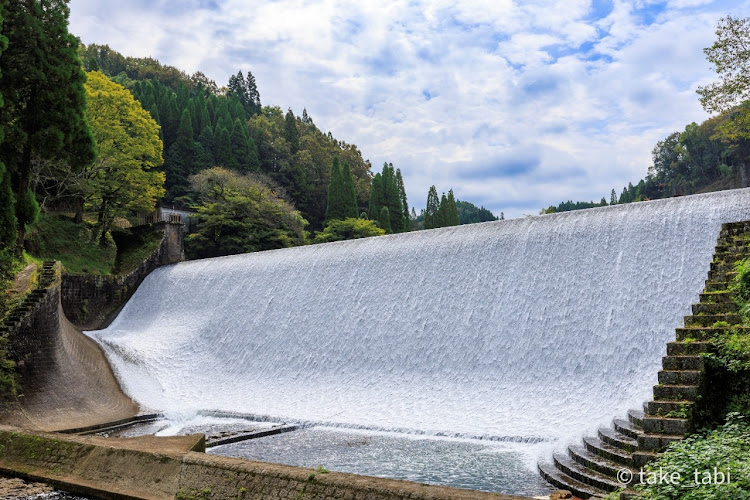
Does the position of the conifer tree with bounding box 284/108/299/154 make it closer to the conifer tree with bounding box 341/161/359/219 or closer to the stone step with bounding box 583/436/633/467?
the conifer tree with bounding box 341/161/359/219

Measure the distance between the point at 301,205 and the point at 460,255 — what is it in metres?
27.6

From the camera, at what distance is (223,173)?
96.8ft

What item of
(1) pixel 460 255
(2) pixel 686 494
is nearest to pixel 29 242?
(1) pixel 460 255

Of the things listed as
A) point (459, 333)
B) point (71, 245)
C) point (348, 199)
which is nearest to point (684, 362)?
point (459, 333)

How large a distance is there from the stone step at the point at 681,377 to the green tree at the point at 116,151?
20644 millimetres

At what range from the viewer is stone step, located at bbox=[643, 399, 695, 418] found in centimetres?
556

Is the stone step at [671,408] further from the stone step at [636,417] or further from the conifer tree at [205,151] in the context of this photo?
the conifer tree at [205,151]

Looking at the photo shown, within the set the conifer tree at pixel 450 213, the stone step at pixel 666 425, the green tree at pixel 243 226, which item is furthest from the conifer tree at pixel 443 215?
the stone step at pixel 666 425

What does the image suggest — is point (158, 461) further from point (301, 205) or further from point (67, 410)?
point (301, 205)

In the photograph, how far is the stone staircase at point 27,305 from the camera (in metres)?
12.0

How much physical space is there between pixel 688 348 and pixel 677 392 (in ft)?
1.84

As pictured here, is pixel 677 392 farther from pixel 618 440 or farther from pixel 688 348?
pixel 618 440

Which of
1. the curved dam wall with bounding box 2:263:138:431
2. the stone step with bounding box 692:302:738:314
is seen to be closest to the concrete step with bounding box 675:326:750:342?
the stone step with bounding box 692:302:738:314

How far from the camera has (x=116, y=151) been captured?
23375mm
